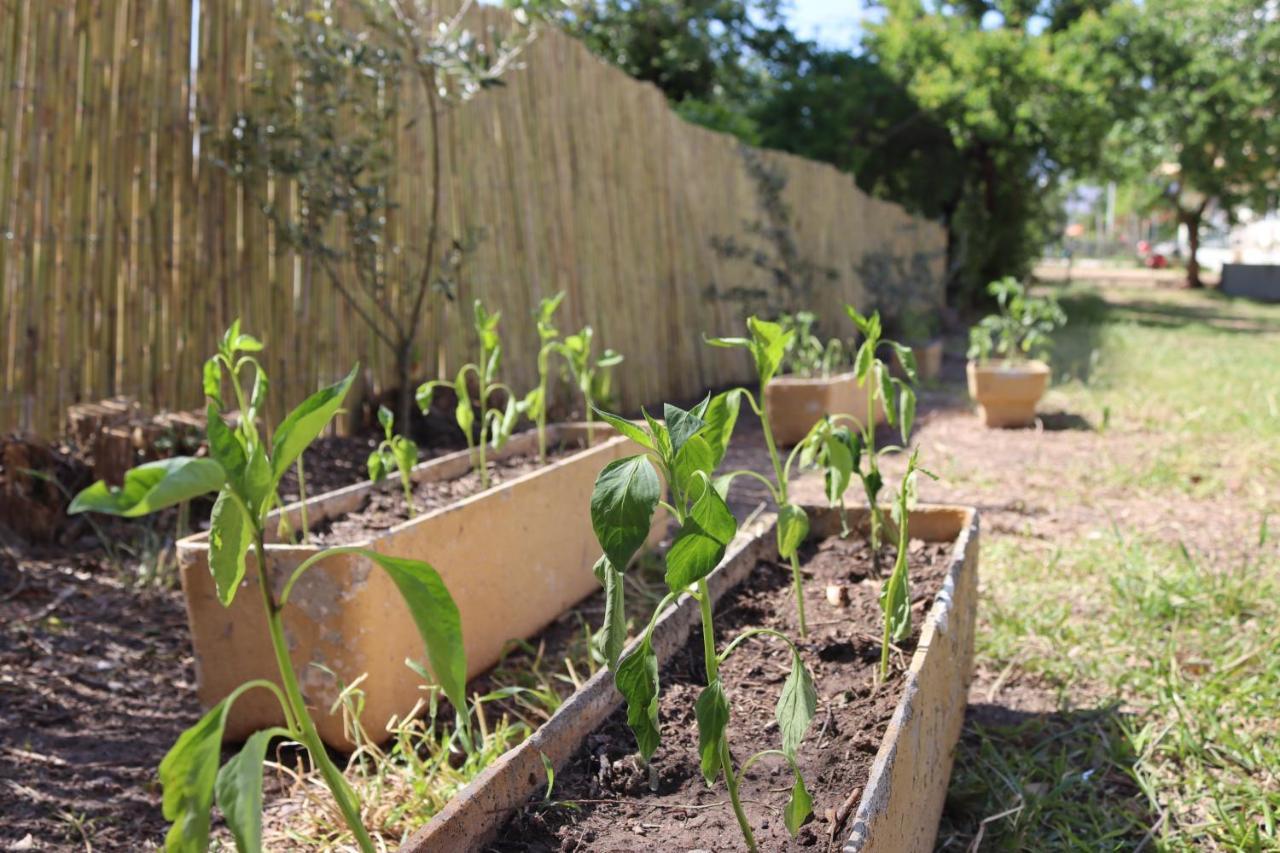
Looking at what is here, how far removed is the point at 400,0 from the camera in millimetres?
4078

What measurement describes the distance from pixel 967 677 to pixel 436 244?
2824 mm

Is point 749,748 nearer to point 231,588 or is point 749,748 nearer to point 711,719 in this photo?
point 711,719

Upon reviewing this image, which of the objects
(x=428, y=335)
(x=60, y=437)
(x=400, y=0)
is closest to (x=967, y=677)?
(x=60, y=437)

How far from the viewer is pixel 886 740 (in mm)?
1398

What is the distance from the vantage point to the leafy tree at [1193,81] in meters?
13.7

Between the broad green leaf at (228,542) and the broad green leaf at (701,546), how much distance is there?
1.31 ft

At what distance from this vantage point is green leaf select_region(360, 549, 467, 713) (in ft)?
2.84

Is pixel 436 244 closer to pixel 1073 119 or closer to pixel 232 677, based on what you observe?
pixel 232 677

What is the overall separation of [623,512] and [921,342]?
753 centimetres

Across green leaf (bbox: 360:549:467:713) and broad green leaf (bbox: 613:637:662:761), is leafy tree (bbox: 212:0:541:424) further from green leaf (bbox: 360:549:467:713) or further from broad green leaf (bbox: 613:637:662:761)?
green leaf (bbox: 360:549:467:713)

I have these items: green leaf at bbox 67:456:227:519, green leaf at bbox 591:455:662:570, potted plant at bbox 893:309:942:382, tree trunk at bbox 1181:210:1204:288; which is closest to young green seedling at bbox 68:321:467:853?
green leaf at bbox 67:456:227:519

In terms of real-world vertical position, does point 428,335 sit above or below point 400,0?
below

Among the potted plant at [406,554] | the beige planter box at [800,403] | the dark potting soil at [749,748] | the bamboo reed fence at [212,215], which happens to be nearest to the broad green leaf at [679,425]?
the dark potting soil at [749,748]

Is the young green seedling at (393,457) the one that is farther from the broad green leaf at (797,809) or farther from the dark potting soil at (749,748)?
the broad green leaf at (797,809)
